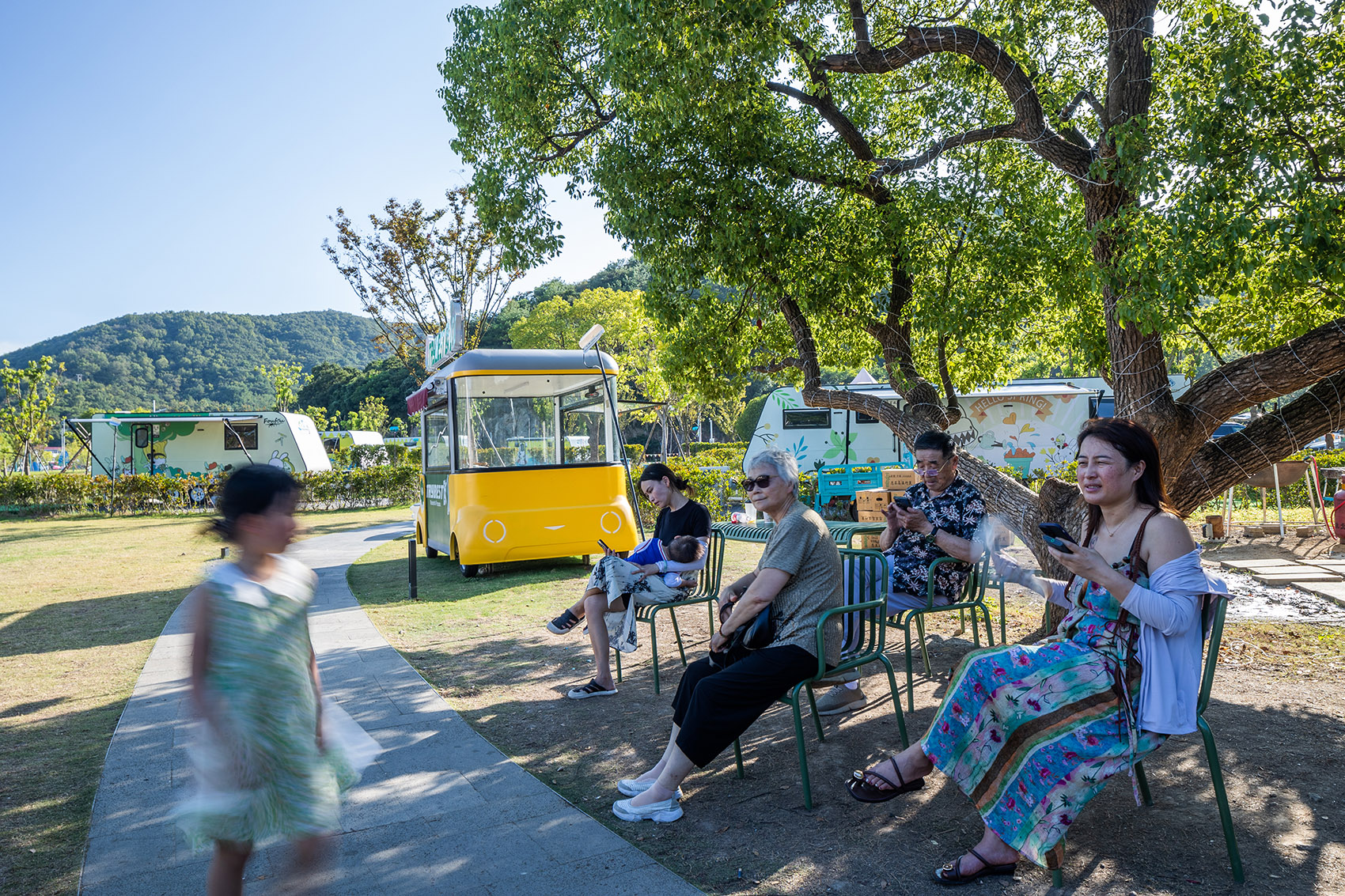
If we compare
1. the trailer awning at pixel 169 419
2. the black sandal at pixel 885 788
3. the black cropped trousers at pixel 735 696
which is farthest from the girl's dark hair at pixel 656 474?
the trailer awning at pixel 169 419

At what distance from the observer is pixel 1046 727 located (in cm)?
282

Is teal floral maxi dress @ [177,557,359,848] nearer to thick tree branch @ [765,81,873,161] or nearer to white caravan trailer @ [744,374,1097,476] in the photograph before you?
thick tree branch @ [765,81,873,161]

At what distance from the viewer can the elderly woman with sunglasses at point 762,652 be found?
3.35 metres

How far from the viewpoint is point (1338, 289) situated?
4.50 metres

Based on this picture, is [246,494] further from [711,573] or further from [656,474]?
[711,573]

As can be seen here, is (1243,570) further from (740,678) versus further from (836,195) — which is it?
(740,678)

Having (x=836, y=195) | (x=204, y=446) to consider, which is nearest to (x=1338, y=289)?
(x=836, y=195)

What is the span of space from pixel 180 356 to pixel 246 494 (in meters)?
108

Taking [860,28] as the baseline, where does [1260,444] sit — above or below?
below

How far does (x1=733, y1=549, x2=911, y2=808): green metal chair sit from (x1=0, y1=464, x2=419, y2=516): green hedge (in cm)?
1972

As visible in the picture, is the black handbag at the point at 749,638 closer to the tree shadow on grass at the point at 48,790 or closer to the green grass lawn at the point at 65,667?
the green grass lawn at the point at 65,667

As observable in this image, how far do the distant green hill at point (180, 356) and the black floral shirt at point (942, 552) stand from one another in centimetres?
8722

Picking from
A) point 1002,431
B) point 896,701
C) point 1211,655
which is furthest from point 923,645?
point 1002,431

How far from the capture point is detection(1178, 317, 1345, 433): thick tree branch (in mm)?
4617
